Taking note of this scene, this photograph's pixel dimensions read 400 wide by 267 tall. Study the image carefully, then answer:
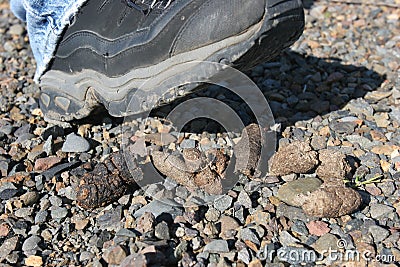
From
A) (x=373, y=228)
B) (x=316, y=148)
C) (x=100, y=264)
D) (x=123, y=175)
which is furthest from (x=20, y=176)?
(x=373, y=228)

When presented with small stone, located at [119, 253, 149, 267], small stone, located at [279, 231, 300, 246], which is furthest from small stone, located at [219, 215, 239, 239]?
small stone, located at [119, 253, 149, 267]

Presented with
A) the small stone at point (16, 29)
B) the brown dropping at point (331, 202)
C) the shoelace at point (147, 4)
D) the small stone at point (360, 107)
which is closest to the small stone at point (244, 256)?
the brown dropping at point (331, 202)

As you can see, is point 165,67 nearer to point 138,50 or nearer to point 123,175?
point 138,50

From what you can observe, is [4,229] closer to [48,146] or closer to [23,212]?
[23,212]

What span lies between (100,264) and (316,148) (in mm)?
825

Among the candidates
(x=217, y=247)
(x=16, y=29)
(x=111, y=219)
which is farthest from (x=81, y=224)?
(x=16, y=29)

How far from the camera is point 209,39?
143 cm

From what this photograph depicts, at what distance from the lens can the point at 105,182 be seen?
5.23ft

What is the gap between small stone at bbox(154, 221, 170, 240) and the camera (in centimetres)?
142

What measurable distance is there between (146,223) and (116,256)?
13 centimetres

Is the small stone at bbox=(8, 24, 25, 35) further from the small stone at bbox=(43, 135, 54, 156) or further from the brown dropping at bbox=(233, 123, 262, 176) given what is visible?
the brown dropping at bbox=(233, 123, 262, 176)

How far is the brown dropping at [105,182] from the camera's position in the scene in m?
1.56

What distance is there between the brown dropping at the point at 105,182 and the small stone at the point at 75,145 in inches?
7.2

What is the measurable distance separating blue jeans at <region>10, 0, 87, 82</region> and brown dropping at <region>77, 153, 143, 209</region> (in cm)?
50
